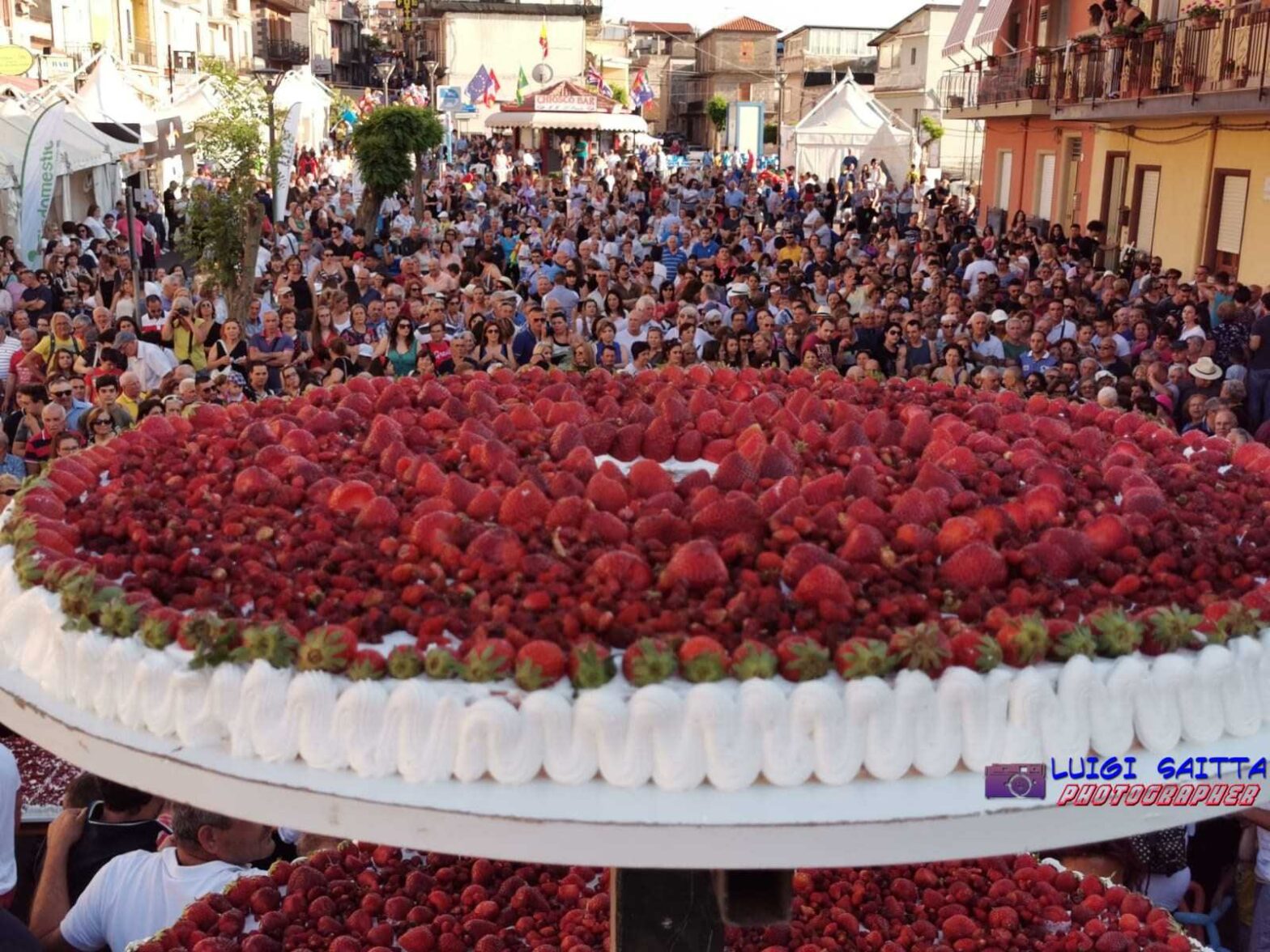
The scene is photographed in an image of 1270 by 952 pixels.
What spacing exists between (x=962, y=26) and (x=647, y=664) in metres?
28.1

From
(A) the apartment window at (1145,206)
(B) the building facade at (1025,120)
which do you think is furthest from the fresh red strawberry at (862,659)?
(B) the building facade at (1025,120)

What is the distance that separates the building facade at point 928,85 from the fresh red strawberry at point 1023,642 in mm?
47001

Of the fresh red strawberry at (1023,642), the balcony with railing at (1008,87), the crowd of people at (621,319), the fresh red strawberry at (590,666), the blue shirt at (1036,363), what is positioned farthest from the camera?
the balcony with railing at (1008,87)

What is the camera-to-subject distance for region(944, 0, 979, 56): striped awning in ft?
89.8

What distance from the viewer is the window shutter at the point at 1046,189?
2608cm

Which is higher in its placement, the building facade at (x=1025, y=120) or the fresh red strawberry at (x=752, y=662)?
the building facade at (x=1025, y=120)

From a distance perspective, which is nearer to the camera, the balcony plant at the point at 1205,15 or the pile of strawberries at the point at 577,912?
the pile of strawberries at the point at 577,912

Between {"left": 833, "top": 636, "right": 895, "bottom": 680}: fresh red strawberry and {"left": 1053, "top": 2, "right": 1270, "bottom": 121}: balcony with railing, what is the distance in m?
14.5

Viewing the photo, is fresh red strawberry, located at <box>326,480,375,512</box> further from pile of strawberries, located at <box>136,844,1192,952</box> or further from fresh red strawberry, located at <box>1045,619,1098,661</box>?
fresh red strawberry, located at <box>1045,619,1098,661</box>

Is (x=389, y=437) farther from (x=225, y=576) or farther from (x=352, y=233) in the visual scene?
(x=352, y=233)

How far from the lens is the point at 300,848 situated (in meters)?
4.84

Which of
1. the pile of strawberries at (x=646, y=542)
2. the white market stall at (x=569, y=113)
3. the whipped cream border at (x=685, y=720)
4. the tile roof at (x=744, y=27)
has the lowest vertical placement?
the whipped cream border at (x=685, y=720)

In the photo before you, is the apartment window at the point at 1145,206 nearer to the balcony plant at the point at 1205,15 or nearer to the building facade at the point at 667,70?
the balcony plant at the point at 1205,15

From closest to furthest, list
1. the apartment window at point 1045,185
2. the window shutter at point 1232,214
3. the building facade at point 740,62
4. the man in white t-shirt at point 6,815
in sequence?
1. the man in white t-shirt at point 6,815
2. the window shutter at point 1232,214
3. the apartment window at point 1045,185
4. the building facade at point 740,62
